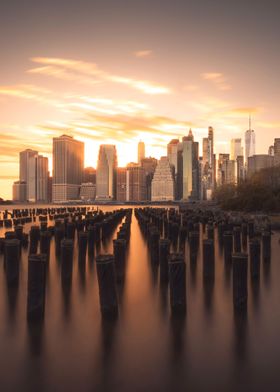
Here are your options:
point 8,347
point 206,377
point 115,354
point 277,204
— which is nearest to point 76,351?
point 115,354

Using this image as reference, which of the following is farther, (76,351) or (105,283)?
(105,283)

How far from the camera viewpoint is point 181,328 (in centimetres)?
939

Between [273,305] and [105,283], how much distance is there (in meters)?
5.70

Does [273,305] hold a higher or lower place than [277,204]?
lower

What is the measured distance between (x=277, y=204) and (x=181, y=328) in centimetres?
4667

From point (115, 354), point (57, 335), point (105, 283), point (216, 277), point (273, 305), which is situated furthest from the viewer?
point (216, 277)

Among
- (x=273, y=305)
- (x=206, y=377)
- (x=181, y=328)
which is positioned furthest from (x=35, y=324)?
(x=273, y=305)

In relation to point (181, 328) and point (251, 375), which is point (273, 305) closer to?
point (181, 328)

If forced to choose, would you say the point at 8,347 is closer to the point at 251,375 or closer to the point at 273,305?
the point at 251,375

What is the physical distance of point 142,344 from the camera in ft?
28.0

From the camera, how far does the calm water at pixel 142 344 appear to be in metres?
6.79

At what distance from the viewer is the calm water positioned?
679cm

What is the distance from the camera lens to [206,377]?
691 cm

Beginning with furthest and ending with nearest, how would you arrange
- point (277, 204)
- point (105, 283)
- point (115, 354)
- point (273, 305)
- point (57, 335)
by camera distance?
point (277, 204)
point (273, 305)
point (105, 283)
point (57, 335)
point (115, 354)
